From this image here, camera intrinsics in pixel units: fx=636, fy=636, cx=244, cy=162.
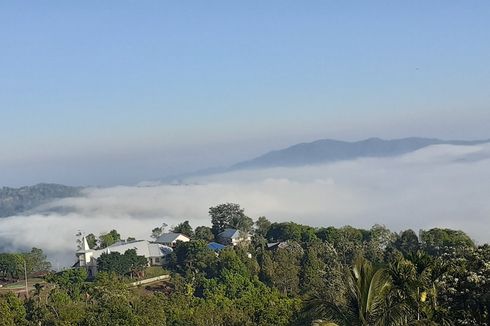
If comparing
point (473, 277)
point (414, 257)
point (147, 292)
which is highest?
point (414, 257)

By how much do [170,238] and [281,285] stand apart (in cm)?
3430

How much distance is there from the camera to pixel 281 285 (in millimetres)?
62656

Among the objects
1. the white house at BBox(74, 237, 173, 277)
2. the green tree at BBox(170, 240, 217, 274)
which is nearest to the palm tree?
the green tree at BBox(170, 240, 217, 274)

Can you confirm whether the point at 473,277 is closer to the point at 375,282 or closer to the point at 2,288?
the point at 375,282

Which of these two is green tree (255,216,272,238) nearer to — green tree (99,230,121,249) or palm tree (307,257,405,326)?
green tree (99,230,121,249)

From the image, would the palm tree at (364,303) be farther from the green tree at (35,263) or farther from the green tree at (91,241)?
the green tree at (91,241)

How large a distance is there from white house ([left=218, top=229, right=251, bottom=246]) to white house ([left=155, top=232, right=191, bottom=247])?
524cm

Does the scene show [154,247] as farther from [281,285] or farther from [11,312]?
[11,312]

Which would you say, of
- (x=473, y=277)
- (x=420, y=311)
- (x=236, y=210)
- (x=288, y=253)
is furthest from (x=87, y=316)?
(x=236, y=210)

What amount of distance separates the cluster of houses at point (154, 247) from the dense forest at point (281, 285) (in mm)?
2360

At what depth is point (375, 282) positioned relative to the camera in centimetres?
1302

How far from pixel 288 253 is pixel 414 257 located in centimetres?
5079

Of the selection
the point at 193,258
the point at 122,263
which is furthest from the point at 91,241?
the point at 193,258

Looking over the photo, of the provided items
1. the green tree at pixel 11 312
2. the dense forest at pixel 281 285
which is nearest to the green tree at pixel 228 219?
the dense forest at pixel 281 285
